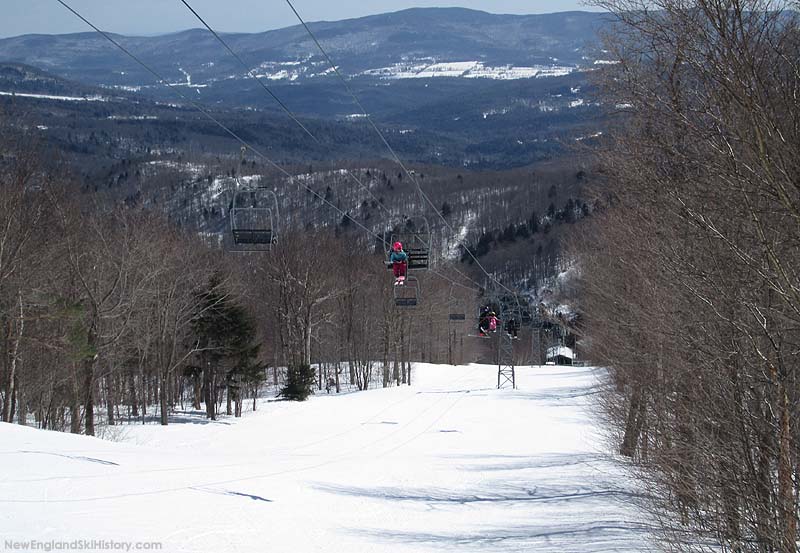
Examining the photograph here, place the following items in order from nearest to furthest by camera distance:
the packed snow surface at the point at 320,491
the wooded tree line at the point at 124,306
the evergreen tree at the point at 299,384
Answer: the packed snow surface at the point at 320,491 → the wooded tree line at the point at 124,306 → the evergreen tree at the point at 299,384

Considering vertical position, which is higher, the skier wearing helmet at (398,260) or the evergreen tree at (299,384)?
the skier wearing helmet at (398,260)

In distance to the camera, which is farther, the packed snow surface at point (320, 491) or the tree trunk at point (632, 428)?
the tree trunk at point (632, 428)

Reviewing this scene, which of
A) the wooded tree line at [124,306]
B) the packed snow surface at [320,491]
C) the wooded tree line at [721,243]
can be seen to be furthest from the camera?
the wooded tree line at [124,306]

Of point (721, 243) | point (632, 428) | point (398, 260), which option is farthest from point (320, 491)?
point (721, 243)

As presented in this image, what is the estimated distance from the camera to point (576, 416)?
1816 inches

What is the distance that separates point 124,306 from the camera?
3384 cm

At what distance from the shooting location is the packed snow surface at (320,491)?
47.1ft

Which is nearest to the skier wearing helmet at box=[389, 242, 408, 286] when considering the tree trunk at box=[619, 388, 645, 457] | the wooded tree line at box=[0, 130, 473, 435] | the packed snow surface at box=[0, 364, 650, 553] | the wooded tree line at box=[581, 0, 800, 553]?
the packed snow surface at box=[0, 364, 650, 553]

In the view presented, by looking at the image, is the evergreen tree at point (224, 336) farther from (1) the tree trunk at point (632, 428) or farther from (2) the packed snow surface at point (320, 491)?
(1) the tree trunk at point (632, 428)

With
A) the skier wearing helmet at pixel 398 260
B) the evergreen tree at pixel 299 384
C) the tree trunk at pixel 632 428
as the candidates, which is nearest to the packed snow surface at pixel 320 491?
the tree trunk at pixel 632 428

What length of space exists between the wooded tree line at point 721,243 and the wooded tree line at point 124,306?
2076cm

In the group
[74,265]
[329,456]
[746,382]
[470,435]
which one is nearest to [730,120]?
[746,382]

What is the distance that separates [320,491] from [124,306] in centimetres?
1625

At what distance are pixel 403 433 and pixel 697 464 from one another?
2721 cm
